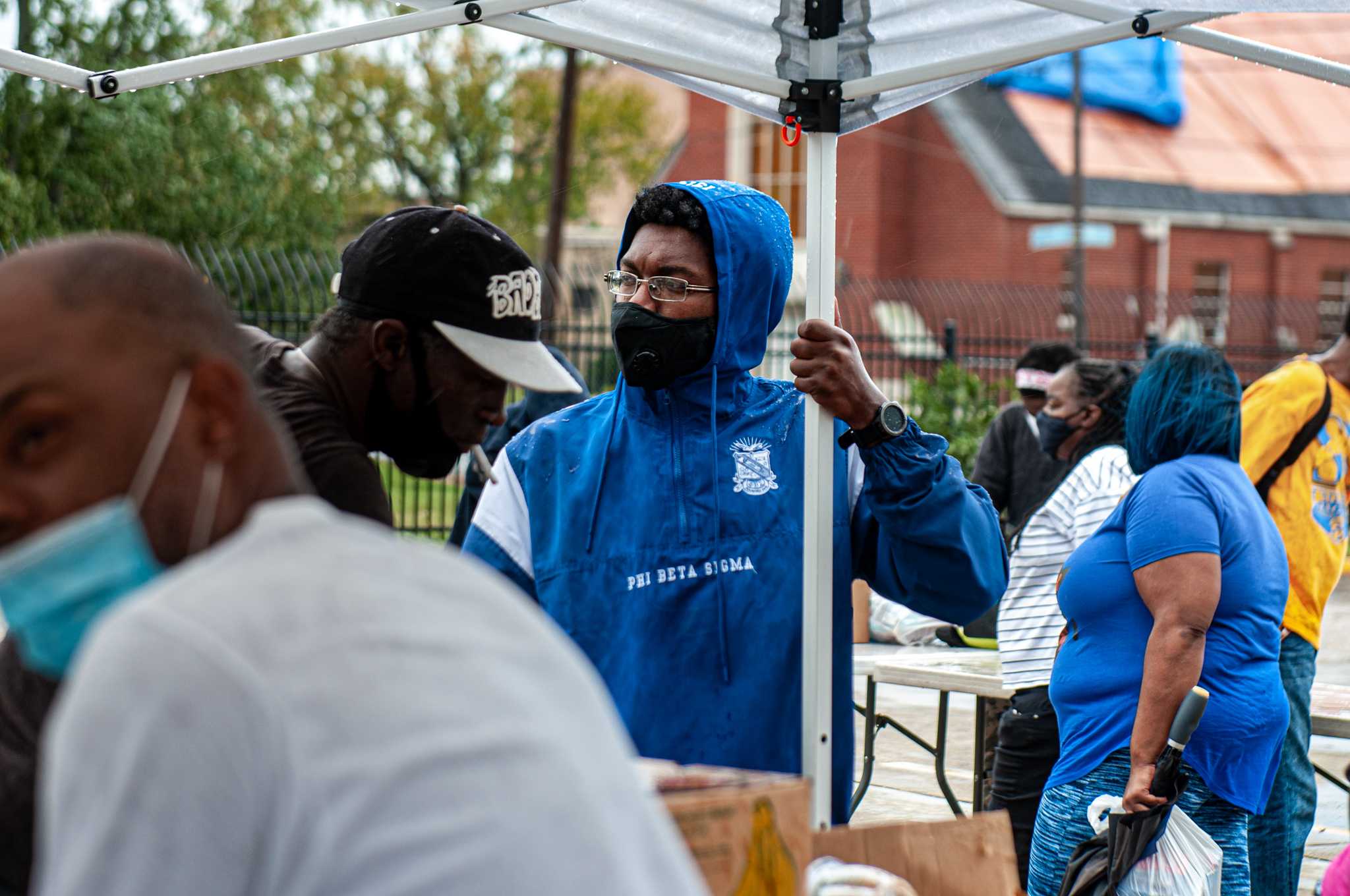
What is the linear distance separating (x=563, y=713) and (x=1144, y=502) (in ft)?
9.35

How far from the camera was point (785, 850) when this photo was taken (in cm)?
178

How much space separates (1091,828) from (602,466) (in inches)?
70.5

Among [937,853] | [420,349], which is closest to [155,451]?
[420,349]

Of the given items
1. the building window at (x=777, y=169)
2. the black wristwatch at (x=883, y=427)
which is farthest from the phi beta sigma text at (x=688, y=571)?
the building window at (x=777, y=169)

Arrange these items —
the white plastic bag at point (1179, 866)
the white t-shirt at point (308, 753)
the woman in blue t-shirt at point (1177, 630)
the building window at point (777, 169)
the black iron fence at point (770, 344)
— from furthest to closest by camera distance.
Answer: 1. the building window at point (777, 169)
2. the black iron fence at point (770, 344)
3. the woman in blue t-shirt at point (1177, 630)
4. the white plastic bag at point (1179, 866)
5. the white t-shirt at point (308, 753)

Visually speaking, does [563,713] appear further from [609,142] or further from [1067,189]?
[609,142]

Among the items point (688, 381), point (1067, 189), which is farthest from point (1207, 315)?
point (688, 381)

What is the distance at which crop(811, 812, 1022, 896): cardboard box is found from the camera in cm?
210

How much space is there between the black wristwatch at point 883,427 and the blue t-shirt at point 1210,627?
4.62 ft

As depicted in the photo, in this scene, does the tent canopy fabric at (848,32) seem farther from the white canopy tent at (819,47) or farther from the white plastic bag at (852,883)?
the white plastic bag at (852,883)

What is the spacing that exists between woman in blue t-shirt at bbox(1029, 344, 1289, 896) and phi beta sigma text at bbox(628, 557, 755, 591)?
1.44m

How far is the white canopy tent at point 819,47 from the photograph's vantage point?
2.54m

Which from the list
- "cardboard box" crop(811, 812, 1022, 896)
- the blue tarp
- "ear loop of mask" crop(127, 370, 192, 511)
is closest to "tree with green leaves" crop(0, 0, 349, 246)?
"cardboard box" crop(811, 812, 1022, 896)

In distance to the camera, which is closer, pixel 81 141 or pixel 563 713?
pixel 563 713
